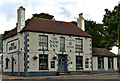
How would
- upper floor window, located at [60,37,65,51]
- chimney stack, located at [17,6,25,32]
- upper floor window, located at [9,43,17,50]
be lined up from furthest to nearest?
upper floor window, located at [60,37,65,51] < upper floor window, located at [9,43,17,50] < chimney stack, located at [17,6,25,32]

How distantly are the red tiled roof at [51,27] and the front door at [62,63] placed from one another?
347 cm

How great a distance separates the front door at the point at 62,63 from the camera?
28.5 m

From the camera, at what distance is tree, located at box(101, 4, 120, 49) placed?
44.1m

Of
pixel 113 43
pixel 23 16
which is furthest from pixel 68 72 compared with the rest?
pixel 113 43

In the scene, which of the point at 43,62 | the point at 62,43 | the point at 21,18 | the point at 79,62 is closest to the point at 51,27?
the point at 62,43

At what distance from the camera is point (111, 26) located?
150ft

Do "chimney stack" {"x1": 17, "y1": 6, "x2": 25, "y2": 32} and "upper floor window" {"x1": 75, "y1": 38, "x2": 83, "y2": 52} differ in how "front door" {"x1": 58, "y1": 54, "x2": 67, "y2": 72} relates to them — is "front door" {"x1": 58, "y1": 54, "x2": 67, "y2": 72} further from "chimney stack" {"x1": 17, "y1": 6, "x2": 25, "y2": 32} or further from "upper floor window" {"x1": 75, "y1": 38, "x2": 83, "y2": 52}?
"chimney stack" {"x1": 17, "y1": 6, "x2": 25, "y2": 32}

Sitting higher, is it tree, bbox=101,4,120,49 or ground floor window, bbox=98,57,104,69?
tree, bbox=101,4,120,49

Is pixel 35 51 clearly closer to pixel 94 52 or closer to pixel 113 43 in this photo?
pixel 94 52

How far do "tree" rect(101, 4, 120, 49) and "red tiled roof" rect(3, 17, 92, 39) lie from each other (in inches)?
540

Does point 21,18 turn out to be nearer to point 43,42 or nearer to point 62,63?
point 43,42

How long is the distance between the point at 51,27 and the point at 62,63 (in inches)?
211

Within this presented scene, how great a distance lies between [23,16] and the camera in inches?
1065

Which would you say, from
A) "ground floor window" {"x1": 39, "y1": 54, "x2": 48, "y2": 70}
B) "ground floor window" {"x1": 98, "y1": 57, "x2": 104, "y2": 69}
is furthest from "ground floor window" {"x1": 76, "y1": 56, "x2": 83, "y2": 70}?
"ground floor window" {"x1": 39, "y1": 54, "x2": 48, "y2": 70}
